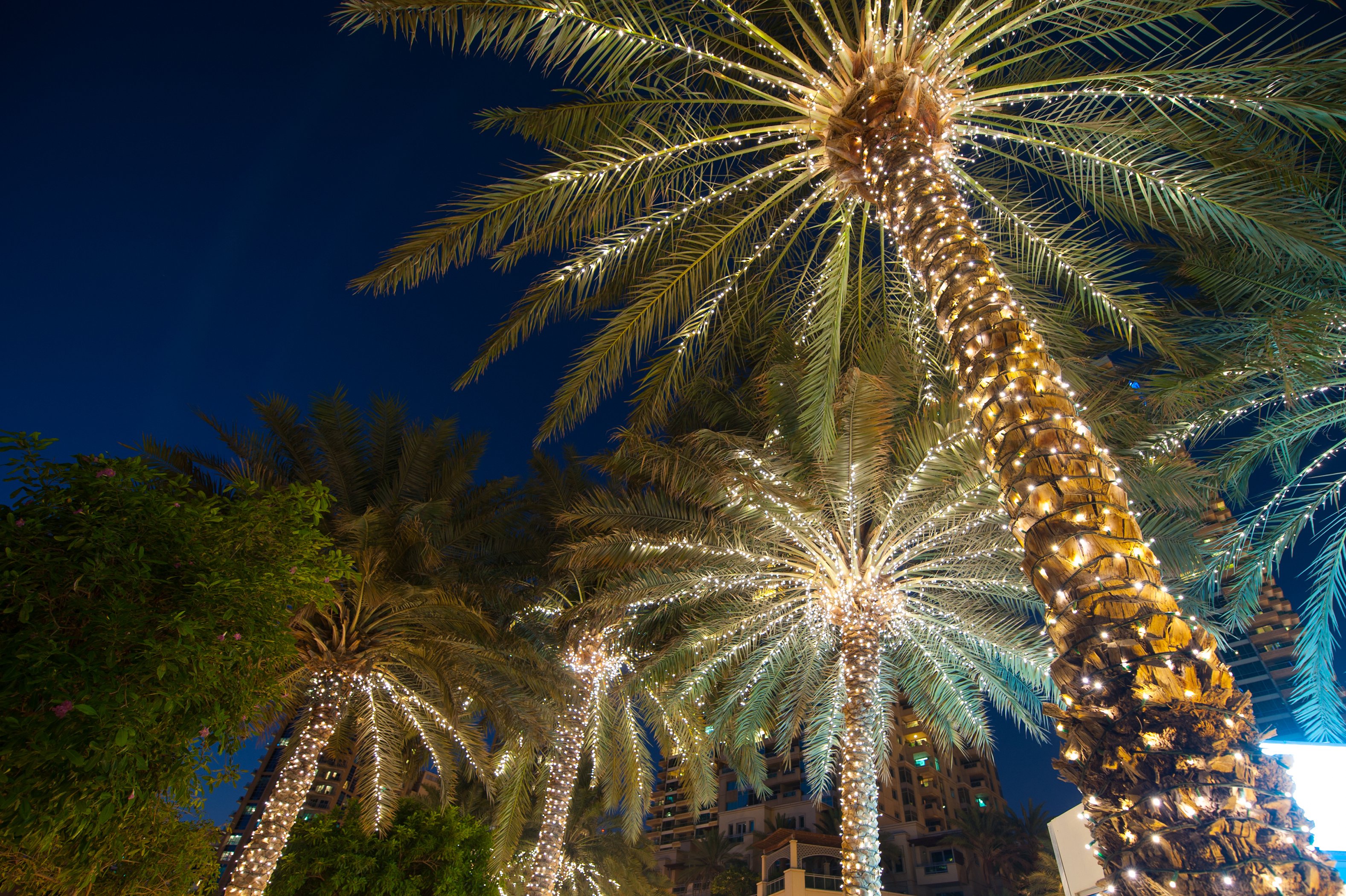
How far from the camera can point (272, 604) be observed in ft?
13.9

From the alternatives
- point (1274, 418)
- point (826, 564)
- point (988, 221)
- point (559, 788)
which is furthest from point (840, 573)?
point (559, 788)

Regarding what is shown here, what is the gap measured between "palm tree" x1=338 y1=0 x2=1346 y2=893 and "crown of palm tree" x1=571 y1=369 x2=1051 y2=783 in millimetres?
1356

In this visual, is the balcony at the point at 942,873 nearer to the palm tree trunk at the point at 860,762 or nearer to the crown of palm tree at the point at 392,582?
the crown of palm tree at the point at 392,582

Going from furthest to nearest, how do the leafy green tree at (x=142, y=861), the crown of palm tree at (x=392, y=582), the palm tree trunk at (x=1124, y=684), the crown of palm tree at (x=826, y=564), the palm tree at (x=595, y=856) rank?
1. the palm tree at (x=595, y=856)
2. the crown of palm tree at (x=392, y=582)
3. the crown of palm tree at (x=826, y=564)
4. the leafy green tree at (x=142, y=861)
5. the palm tree trunk at (x=1124, y=684)

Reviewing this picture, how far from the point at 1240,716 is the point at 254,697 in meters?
4.90

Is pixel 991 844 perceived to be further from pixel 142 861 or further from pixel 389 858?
pixel 142 861

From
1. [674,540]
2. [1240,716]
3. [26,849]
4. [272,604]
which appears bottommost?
[26,849]

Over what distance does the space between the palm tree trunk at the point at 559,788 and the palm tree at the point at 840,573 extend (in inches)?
67.7

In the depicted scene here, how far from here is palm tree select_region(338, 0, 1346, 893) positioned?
2.53 m

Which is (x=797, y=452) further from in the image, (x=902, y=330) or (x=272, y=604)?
(x=272, y=604)

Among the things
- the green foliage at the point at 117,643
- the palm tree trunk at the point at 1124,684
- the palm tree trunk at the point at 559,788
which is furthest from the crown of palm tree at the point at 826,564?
the green foliage at the point at 117,643

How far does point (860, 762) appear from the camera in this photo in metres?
8.98

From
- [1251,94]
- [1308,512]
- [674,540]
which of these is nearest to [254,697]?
[674,540]

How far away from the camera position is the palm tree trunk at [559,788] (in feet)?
37.1
